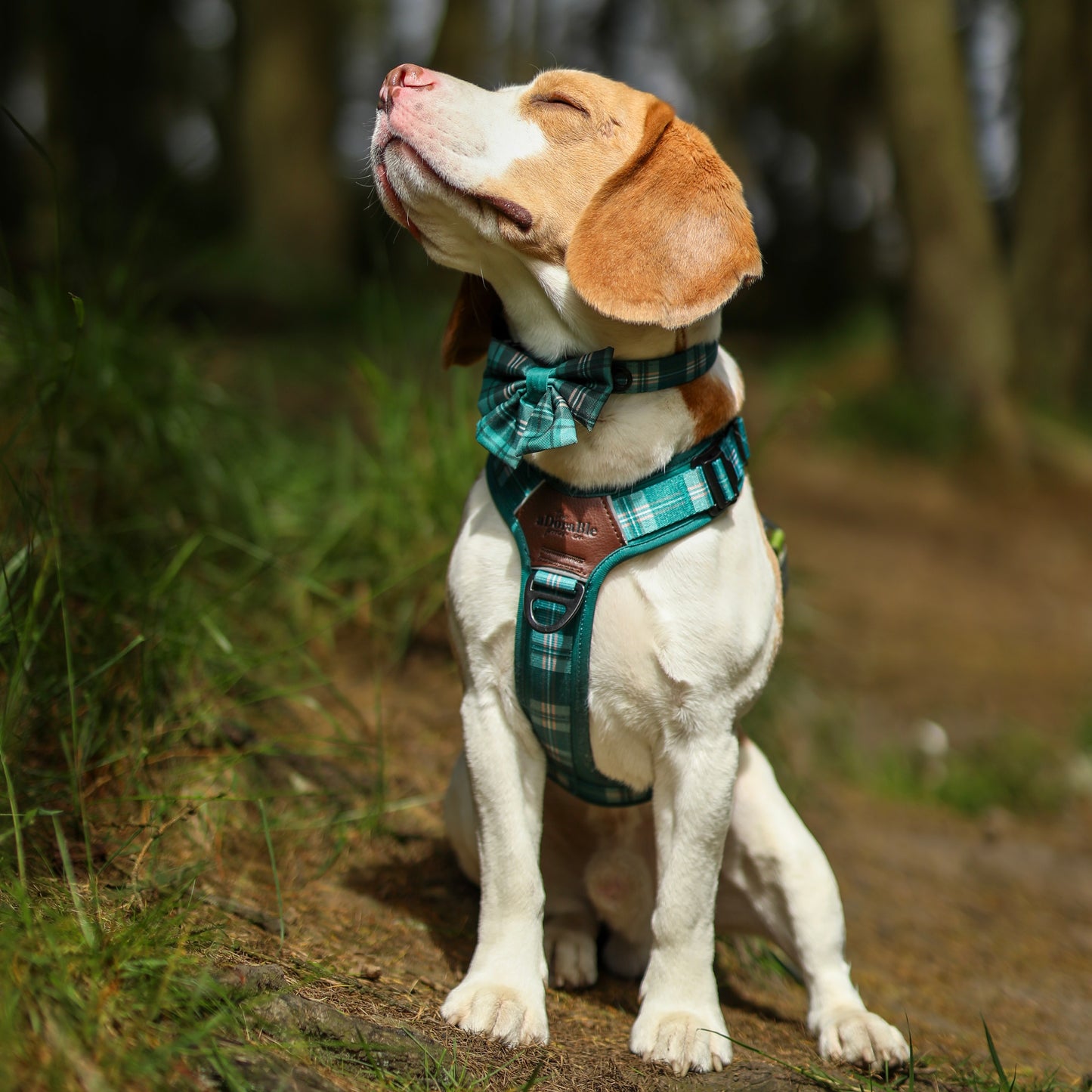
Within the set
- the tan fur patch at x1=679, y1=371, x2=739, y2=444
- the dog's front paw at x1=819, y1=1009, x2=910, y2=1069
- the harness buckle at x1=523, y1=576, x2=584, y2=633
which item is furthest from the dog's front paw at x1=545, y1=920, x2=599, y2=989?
the tan fur patch at x1=679, y1=371, x2=739, y2=444

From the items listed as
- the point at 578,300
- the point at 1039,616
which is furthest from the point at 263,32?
the point at 578,300

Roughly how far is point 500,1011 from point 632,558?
84 cm

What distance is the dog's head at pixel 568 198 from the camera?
6.66ft

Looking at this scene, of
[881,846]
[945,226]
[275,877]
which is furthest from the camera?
[945,226]

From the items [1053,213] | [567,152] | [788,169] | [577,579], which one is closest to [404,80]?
[567,152]

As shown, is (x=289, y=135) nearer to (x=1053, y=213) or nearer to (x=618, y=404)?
(x=1053, y=213)

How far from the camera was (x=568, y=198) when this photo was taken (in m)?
2.12

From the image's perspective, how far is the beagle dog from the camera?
2057mm

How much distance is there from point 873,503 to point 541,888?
6402mm

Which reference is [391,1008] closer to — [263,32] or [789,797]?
[789,797]

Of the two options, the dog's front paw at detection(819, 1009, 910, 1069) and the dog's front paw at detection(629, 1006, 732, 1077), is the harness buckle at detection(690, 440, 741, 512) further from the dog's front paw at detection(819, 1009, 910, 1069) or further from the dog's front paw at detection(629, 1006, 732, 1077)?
the dog's front paw at detection(819, 1009, 910, 1069)

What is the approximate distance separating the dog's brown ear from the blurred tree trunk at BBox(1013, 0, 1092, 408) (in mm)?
7845

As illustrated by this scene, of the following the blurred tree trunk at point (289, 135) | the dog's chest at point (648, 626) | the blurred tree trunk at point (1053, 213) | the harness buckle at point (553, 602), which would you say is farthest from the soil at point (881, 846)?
the blurred tree trunk at point (289, 135)

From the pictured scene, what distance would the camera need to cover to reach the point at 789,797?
3.79 meters
